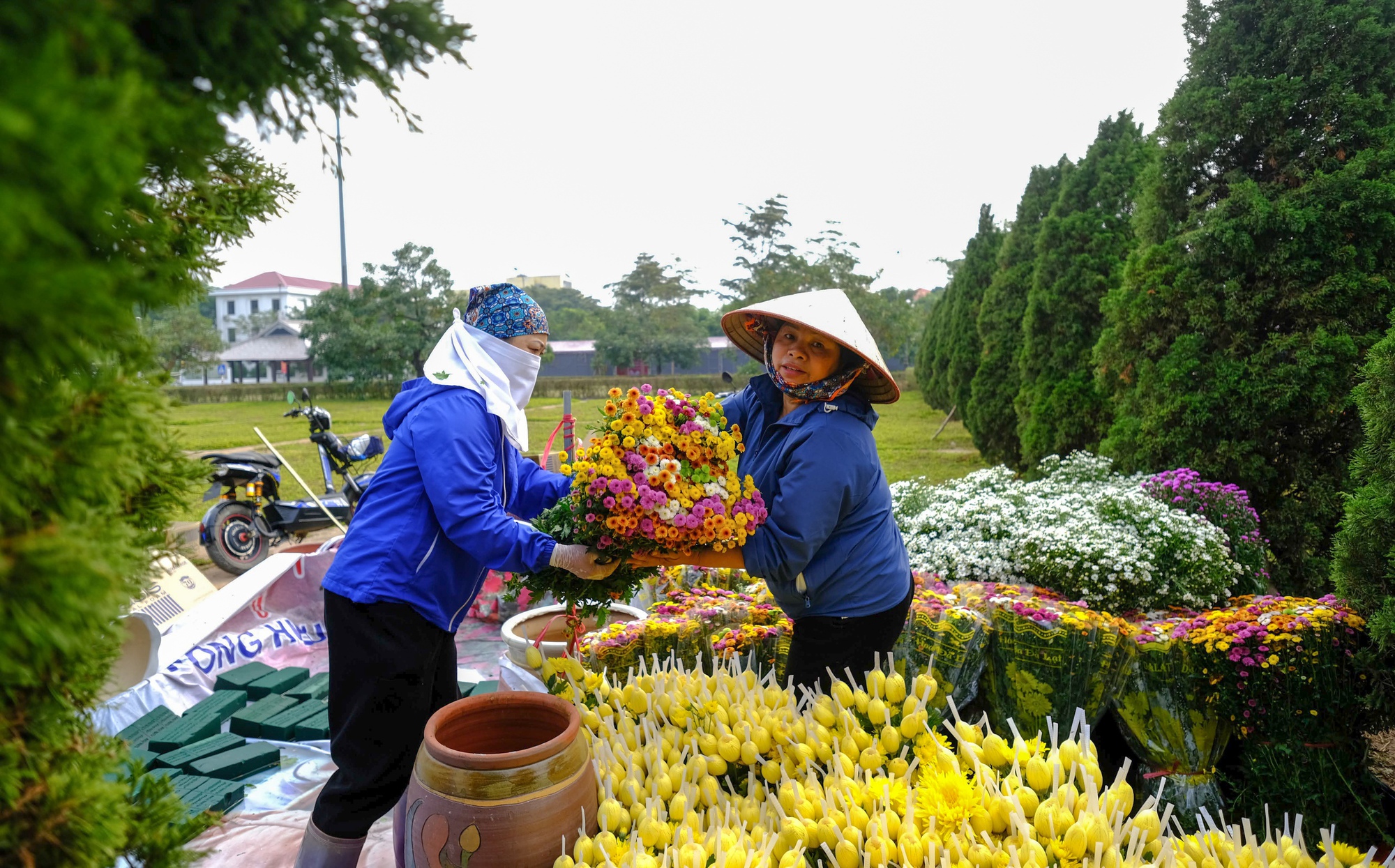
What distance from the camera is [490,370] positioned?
240cm

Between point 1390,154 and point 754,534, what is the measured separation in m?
4.83

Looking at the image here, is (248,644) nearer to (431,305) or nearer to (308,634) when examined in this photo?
(308,634)

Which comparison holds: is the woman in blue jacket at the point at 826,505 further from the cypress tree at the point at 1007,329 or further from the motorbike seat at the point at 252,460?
the cypress tree at the point at 1007,329

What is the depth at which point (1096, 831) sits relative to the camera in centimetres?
138

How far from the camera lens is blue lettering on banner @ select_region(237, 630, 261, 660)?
174 inches

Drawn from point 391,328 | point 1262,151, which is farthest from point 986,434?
point 391,328

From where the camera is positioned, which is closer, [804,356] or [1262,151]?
[804,356]

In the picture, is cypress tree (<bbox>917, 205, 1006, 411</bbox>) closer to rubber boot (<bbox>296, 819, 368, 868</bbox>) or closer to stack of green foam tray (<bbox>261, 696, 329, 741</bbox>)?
stack of green foam tray (<bbox>261, 696, 329, 741</bbox>)

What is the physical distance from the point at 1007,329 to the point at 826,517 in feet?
32.5

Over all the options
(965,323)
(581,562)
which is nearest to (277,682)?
(581,562)

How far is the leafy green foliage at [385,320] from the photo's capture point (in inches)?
1127

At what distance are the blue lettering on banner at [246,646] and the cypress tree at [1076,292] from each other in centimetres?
725

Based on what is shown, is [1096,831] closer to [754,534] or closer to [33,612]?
[754,534]

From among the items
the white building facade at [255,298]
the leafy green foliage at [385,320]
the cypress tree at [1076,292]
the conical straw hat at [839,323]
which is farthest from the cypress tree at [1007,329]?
the white building facade at [255,298]
